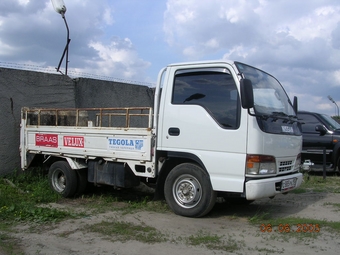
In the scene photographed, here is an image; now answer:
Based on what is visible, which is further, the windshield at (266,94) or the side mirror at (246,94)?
the windshield at (266,94)

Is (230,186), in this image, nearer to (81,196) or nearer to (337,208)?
(337,208)

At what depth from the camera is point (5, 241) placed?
488 cm

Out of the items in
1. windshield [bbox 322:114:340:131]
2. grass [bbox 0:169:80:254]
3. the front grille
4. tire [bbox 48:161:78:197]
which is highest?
windshield [bbox 322:114:340:131]

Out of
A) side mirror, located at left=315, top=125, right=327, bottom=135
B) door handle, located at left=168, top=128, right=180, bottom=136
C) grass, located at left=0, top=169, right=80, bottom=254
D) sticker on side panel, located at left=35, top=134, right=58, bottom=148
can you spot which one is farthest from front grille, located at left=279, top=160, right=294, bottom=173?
side mirror, located at left=315, top=125, right=327, bottom=135

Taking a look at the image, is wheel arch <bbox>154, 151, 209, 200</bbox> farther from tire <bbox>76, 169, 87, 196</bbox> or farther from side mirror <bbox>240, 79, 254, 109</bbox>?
tire <bbox>76, 169, 87, 196</bbox>

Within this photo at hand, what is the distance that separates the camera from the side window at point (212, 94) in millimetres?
5520

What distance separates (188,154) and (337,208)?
294 centimetres

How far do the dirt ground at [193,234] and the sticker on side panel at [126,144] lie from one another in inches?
42.4

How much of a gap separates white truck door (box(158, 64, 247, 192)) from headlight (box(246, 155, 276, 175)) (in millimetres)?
97

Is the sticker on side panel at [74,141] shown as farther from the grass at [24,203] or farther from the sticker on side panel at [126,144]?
the grass at [24,203]

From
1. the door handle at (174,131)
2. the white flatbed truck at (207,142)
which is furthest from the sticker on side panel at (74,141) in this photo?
the door handle at (174,131)

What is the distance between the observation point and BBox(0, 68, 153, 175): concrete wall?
8.82 metres

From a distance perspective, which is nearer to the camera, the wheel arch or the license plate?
the license plate

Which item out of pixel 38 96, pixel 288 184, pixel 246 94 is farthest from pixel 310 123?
pixel 38 96
